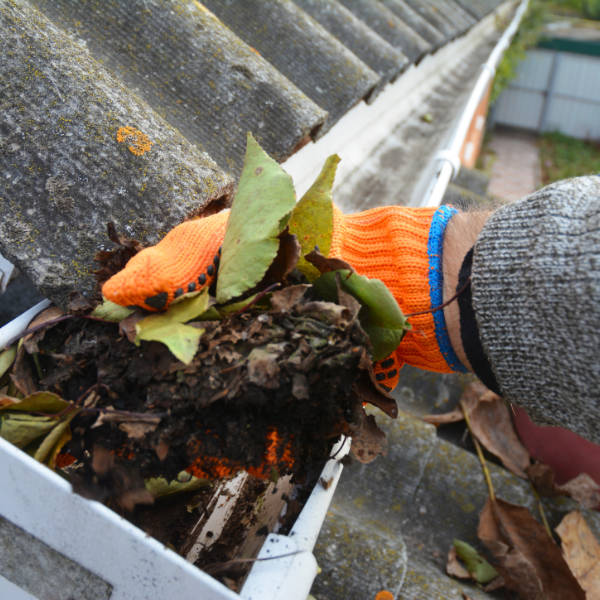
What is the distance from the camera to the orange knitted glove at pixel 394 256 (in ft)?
2.95

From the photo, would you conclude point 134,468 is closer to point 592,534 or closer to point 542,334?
point 542,334

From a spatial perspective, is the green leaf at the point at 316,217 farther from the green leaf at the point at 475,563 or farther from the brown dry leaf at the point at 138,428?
the green leaf at the point at 475,563

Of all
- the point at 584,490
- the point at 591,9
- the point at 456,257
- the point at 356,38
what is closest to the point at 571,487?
the point at 584,490

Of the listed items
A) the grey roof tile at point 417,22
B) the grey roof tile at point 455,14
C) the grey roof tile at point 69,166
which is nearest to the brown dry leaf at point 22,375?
the grey roof tile at point 69,166

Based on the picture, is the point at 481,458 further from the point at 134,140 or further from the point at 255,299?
the point at 134,140

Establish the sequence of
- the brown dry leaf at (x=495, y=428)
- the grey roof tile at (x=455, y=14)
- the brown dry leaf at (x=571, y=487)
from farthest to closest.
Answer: the grey roof tile at (x=455, y=14)
the brown dry leaf at (x=495, y=428)
the brown dry leaf at (x=571, y=487)

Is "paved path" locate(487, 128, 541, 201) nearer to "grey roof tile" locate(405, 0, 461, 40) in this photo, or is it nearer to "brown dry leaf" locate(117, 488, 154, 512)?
"grey roof tile" locate(405, 0, 461, 40)

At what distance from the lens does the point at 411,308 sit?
1007 millimetres

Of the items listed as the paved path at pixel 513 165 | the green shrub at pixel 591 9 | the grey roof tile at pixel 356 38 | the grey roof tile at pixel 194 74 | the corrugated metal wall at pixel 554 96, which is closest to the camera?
the grey roof tile at pixel 194 74

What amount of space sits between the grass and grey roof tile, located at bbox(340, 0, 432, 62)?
7.16m

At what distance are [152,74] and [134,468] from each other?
981 mm

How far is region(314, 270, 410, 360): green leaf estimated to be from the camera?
854 mm

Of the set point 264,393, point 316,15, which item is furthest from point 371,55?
point 264,393

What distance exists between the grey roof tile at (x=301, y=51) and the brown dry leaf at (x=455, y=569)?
4.22 feet
